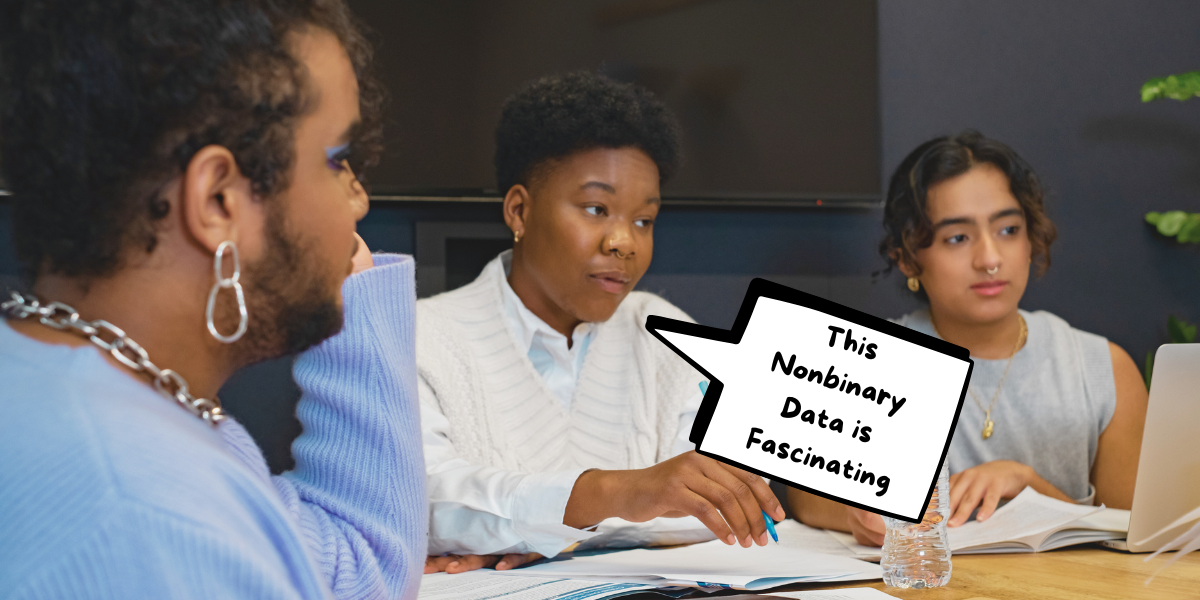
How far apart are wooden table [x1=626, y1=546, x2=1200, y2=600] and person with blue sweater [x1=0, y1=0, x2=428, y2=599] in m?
0.49

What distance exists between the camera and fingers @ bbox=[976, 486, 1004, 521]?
3.89ft

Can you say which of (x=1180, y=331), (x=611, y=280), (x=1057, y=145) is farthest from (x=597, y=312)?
(x=1180, y=331)

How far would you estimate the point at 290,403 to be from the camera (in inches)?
60.9

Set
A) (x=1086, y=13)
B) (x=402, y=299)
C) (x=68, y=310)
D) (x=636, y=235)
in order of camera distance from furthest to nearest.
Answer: (x=1086, y=13) < (x=636, y=235) < (x=402, y=299) < (x=68, y=310)

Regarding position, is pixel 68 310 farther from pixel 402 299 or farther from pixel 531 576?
pixel 531 576

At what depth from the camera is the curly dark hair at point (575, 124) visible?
1.46 metres

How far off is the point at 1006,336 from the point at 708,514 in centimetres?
108

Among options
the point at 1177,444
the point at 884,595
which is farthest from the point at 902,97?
the point at 884,595

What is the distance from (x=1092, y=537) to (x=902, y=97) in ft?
3.80

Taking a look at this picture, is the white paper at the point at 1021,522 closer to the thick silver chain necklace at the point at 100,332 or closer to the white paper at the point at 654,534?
the white paper at the point at 654,534

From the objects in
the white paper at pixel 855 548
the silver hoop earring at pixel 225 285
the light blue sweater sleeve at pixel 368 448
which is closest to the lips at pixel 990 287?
the white paper at pixel 855 548

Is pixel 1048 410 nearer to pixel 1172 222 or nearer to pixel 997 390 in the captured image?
pixel 997 390

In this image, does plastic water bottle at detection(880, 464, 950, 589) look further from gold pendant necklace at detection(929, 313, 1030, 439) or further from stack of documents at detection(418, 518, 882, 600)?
gold pendant necklace at detection(929, 313, 1030, 439)

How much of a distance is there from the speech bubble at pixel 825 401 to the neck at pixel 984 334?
38.9 inches
